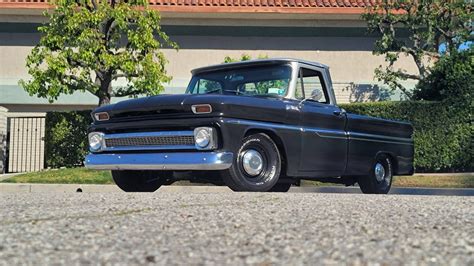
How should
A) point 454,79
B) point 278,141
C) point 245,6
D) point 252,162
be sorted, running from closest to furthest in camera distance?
point 252,162 < point 278,141 < point 454,79 < point 245,6

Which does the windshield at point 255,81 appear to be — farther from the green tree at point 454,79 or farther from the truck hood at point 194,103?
the green tree at point 454,79

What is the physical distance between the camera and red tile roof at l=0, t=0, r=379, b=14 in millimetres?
18547

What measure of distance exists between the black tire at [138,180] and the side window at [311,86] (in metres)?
2.00

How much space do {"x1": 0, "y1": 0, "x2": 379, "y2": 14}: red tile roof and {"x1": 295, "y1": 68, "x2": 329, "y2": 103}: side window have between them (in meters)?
11.5

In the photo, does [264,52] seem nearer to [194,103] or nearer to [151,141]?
[151,141]

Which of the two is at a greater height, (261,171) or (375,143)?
(375,143)

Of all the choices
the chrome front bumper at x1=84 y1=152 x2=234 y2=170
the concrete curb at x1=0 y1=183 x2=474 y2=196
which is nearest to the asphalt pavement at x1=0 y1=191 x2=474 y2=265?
the chrome front bumper at x1=84 y1=152 x2=234 y2=170

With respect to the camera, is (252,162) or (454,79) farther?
(454,79)

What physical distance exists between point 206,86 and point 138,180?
1.48m

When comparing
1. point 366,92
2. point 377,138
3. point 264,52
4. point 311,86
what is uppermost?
point 264,52

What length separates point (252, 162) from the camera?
6301mm

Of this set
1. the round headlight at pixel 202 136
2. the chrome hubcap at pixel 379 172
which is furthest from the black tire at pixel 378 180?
the round headlight at pixel 202 136

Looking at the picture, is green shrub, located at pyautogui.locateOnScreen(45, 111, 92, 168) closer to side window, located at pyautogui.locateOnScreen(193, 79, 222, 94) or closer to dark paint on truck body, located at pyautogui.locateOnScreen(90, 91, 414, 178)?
side window, located at pyautogui.locateOnScreen(193, 79, 222, 94)

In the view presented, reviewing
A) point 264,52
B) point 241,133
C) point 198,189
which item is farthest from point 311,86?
point 264,52
